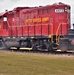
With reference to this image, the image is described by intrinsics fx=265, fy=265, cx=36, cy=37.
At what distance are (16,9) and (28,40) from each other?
4.06 m

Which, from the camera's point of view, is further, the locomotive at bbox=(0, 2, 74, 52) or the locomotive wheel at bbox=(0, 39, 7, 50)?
the locomotive wheel at bbox=(0, 39, 7, 50)

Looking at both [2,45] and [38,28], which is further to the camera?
[2,45]

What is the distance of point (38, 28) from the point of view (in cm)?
2630

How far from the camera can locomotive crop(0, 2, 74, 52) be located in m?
23.9

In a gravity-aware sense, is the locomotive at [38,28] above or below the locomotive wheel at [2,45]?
above

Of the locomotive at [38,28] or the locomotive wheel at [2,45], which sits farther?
the locomotive wheel at [2,45]

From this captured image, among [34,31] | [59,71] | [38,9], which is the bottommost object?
[59,71]

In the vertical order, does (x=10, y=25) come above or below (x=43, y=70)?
above

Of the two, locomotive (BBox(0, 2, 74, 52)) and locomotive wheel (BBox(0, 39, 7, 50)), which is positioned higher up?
locomotive (BBox(0, 2, 74, 52))

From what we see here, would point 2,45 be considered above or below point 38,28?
below

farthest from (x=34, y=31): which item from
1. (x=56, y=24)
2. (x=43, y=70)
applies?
(x=43, y=70)

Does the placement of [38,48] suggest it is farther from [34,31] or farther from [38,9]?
[38,9]

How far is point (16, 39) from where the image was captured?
91.5ft

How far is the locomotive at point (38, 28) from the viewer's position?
78.4 feet
